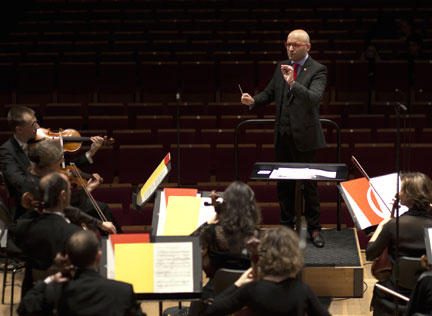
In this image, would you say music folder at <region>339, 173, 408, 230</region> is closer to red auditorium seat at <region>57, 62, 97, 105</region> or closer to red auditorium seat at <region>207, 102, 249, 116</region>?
red auditorium seat at <region>207, 102, 249, 116</region>

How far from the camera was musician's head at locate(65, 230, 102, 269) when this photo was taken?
2244 millimetres

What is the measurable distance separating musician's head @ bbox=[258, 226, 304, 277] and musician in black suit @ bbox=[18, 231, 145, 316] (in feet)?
1.57

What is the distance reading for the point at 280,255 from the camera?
2297 millimetres

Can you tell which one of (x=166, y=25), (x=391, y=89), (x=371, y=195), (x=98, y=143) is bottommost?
(x=371, y=195)

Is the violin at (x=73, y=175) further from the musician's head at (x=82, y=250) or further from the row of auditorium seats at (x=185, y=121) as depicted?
the row of auditorium seats at (x=185, y=121)

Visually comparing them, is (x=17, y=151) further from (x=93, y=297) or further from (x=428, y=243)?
(x=428, y=243)

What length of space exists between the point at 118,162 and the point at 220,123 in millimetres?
1033

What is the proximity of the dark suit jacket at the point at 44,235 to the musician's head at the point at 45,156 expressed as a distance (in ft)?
1.46

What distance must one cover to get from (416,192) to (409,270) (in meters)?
0.37

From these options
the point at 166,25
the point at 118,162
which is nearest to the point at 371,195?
the point at 118,162

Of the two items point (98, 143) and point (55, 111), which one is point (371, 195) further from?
point (55, 111)

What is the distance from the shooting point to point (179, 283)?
2648mm

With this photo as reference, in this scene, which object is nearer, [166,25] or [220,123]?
[220,123]

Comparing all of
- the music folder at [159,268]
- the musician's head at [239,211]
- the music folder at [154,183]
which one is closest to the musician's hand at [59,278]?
the music folder at [159,268]
